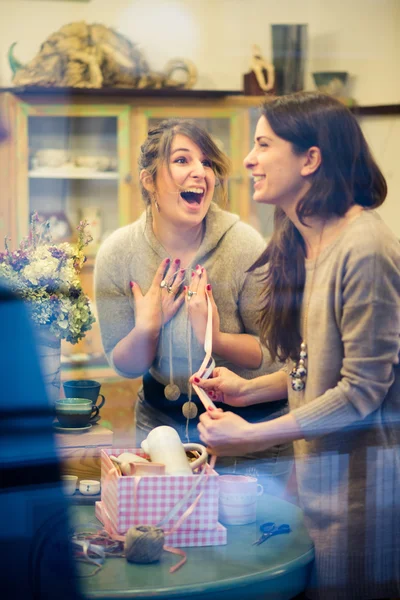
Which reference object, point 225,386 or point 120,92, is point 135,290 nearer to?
point 225,386

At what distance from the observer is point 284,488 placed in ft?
4.51

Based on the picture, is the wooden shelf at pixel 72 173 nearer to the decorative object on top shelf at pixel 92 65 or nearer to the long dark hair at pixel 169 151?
the decorative object on top shelf at pixel 92 65

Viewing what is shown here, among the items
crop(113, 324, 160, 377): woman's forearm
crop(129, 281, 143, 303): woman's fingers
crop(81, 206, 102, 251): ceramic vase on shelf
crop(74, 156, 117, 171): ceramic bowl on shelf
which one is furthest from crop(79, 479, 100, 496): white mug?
crop(74, 156, 117, 171): ceramic bowl on shelf

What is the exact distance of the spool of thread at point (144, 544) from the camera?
3.58 ft

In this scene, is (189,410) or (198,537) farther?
(189,410)

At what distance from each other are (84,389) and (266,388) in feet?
1.17

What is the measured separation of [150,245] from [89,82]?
72 centimetres

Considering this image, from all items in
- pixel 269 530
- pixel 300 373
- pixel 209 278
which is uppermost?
pixel 209 278

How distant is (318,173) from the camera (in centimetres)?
129

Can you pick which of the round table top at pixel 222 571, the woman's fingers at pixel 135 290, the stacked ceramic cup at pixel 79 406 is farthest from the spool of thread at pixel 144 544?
the woman's fingers at pixel 135 290

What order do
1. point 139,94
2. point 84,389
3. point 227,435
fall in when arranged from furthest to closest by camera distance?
1. point 139,94
2. point 84,389
3. point 227,435

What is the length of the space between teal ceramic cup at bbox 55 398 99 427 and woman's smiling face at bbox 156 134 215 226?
37 cm

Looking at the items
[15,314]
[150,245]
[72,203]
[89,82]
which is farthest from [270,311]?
[89,82]

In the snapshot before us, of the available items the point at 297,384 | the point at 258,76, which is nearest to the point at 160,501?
the point at 297,384
